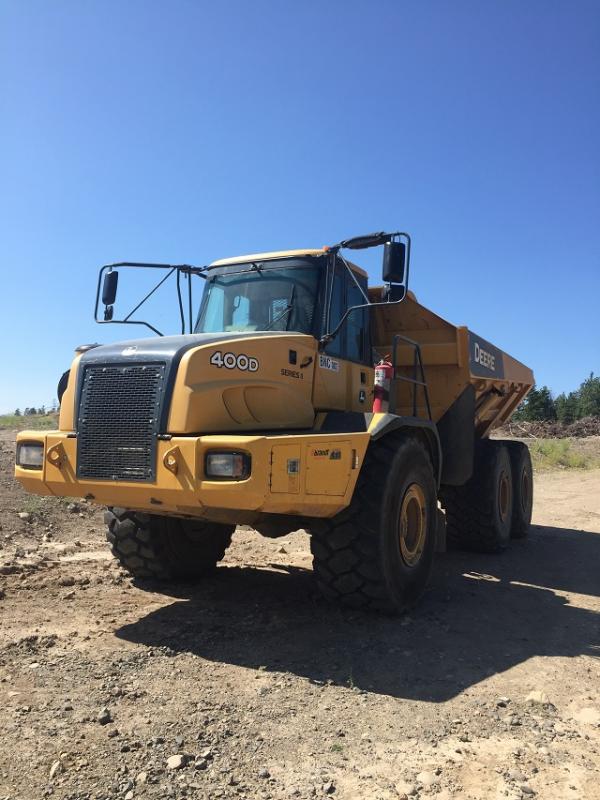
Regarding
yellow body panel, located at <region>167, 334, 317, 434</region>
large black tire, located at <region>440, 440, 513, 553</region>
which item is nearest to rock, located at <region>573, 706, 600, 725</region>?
yellow body panel, located at <region>167, 334, 317, 434</region>

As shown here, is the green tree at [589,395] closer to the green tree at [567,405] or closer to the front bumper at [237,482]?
the green tree at [567,405]

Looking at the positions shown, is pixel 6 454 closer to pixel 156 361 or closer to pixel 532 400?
pixel 156 361

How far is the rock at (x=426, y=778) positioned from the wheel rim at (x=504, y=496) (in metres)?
5.98

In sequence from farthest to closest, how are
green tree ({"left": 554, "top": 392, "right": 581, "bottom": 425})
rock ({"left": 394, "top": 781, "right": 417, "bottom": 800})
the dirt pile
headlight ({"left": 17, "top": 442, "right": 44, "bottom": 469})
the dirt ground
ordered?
green tree ({"left": 554, "top": 392, "right": 581, "bottom": 425}), the dirt pile, headlight ({"left": 17, "top": 442, "right": 44, "bottom": 469}), the dirt ground, rock ({"left": 394, "top": 781, "right": 417, "bottom": 800})

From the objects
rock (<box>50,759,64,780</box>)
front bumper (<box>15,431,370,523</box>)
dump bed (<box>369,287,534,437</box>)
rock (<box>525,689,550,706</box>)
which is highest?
dump bed (<box>369,287,534,437</box>)

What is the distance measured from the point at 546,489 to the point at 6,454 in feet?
37.8

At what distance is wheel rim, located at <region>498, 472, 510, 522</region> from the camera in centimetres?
873

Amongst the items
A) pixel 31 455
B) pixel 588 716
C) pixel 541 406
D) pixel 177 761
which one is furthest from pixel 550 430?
pixel 177 761

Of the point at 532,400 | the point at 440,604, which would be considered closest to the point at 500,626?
the point at 440,604

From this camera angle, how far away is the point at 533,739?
332 cm

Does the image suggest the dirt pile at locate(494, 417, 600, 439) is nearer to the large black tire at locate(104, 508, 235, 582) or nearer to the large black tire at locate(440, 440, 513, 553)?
the large black tire at locate(440, 440, 513, 553)

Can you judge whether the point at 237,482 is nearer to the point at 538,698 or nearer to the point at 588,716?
the point at 538,698

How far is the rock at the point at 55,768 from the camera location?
2830mm

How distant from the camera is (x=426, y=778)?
9.59ft
